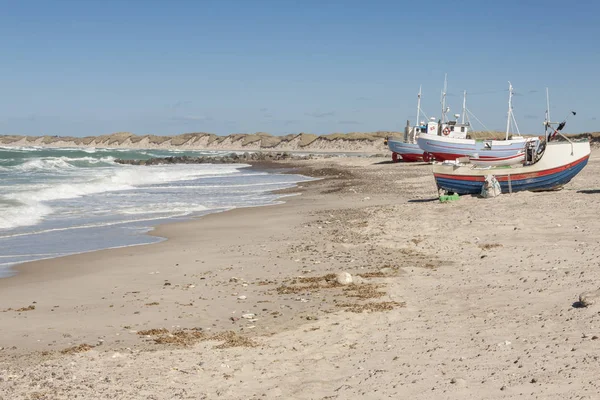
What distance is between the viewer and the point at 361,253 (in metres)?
13.9

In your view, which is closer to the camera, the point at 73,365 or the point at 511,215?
the point at 73,365

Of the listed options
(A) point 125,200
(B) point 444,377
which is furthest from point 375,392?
(A) point 125,200

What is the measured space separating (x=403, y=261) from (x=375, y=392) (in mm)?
6622

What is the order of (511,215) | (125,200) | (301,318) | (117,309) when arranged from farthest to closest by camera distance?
(125,200) < (511,215) < (117,309) < (301,318)

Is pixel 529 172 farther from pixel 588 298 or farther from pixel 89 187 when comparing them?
pixel 89 187

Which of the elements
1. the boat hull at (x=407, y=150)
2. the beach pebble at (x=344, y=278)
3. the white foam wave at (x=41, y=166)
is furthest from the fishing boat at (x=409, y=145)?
the beach pebble at (x=344, y=278)

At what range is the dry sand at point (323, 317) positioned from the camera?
21.4 ft

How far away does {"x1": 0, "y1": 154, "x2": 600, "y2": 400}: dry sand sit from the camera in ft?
21.4

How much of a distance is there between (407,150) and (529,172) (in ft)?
121

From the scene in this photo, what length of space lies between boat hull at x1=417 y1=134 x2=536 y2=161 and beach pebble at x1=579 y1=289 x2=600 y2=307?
3761 cm

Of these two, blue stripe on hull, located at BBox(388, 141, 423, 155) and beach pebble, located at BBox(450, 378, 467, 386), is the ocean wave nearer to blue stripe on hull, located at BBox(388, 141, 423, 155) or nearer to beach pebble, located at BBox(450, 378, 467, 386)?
blue stripe on hull, located at BBox(388, 141, 423, 155)

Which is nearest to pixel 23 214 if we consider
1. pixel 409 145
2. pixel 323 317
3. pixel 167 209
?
pixel 167 209

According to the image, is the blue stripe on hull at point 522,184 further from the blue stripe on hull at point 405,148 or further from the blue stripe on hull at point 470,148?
the blue stripe on hull at point 405,148

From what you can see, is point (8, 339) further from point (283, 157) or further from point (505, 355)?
point (283, 157)
